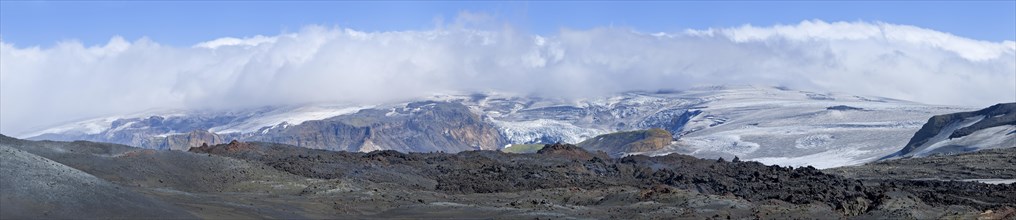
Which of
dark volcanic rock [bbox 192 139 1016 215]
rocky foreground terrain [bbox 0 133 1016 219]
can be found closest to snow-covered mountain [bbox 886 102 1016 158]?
dark volcanic rock [bbox 192 139 1016 215]

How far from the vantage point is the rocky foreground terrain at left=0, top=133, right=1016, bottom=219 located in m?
43.3

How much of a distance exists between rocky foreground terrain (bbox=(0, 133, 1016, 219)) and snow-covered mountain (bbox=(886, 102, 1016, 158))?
50184 mm

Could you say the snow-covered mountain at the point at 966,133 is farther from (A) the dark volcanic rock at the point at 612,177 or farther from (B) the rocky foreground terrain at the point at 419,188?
(B) the rocky foreground terrain at the point at 419,188

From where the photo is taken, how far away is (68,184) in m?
42.2

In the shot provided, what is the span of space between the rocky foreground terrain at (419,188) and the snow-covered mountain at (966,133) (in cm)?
5018

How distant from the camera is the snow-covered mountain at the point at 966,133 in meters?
134

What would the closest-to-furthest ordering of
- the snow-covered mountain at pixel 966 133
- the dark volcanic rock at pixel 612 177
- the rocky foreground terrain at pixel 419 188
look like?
the rocky foreground terrain at pixel 419 188 → the dark volcanic rock at pixel 612 177 → the snow-covered mountain at pixel 966 133

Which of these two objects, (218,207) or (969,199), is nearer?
(218,207)

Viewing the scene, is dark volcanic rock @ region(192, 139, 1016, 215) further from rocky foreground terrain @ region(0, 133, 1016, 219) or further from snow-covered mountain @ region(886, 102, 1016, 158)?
snow-covered mountain @ region(886, 102, 1016, 158)

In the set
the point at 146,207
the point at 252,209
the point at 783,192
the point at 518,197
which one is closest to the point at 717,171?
the point at 783,192

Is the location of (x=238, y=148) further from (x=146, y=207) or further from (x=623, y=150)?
(x=623, y=150)

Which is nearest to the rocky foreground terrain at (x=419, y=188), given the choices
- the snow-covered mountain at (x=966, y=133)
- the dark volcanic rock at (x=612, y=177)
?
the dark volcanic rock at (x=612, y=177)

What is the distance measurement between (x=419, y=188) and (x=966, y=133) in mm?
90006

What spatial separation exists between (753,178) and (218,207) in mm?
43935
